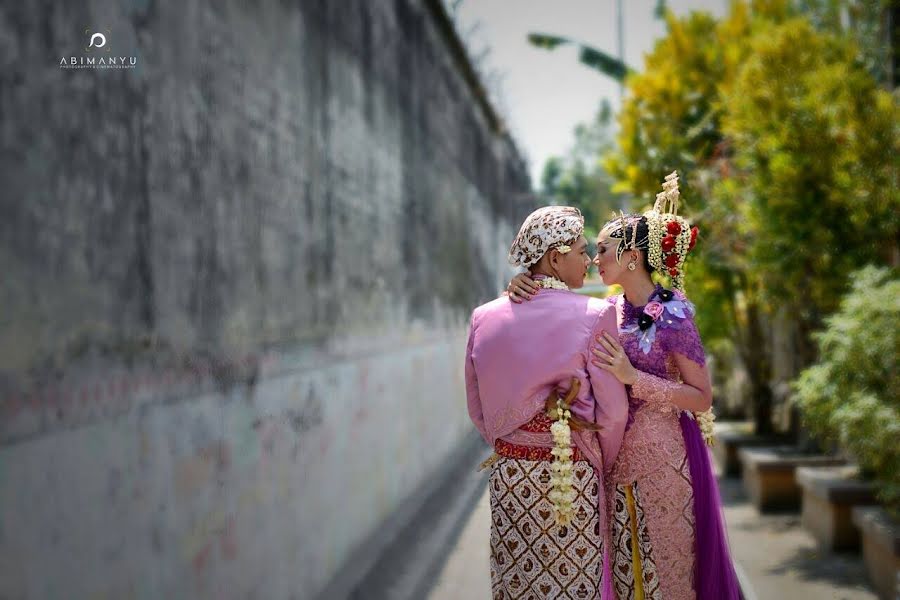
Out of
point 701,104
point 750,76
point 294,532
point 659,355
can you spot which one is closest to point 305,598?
point 294,532

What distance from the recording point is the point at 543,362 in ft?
10.5

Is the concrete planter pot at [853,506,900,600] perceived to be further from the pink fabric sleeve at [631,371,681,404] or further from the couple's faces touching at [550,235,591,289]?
the couple's faces touching at [550,235,591,289]

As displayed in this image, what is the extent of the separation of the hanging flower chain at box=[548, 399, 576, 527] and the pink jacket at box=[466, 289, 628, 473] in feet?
0.26

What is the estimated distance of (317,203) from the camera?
5539 mm

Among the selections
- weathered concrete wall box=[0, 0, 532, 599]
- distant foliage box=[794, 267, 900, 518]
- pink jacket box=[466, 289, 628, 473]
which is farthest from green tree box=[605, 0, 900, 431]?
weathered concrete wall box=[0, 0, 532, 599]

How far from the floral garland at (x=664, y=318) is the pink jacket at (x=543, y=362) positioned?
0.96 feet

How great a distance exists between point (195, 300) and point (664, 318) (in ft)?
6.05

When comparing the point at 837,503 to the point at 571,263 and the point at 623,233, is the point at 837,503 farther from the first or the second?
the point at 571,263

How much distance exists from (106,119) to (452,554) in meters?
4.81

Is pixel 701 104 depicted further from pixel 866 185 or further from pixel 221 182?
pixel 221 182

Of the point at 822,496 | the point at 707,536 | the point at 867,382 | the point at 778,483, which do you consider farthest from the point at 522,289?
the point at 778,483

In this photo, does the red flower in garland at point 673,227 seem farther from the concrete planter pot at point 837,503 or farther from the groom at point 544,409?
the concrete planter pot at point 837,503

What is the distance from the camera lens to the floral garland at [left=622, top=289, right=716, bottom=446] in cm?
353

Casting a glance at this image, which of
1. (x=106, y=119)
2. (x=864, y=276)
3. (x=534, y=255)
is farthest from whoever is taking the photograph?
(x=864, y=276)
